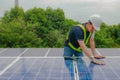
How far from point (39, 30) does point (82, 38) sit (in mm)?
37371

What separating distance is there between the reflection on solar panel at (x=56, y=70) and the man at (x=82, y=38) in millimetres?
281

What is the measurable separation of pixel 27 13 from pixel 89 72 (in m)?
40.9

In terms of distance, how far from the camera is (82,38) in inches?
249

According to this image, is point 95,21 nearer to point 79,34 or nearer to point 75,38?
point 79,34

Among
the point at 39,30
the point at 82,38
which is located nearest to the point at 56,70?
the point at 82,38

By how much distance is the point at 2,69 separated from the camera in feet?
18.3

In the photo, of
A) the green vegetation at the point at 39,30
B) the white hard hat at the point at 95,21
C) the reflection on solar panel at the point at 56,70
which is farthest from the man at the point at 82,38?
the green vegetation at the point at 39,30

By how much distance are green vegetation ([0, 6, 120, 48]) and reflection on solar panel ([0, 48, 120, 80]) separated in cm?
3001

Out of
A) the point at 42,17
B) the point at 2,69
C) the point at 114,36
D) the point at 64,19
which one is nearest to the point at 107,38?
the point at 114,36

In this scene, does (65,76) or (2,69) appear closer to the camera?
(65,76)

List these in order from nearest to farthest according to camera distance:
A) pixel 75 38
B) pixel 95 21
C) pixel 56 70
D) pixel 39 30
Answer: pixel 56 70 → pixel 95 21 → pixel 75 38 → pixel 39 30

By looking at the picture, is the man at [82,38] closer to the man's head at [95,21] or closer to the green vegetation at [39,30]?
the man's head at [95,21]

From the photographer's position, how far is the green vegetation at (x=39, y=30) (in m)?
37.9

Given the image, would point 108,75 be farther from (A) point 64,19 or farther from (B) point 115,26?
(B) point 115,26
